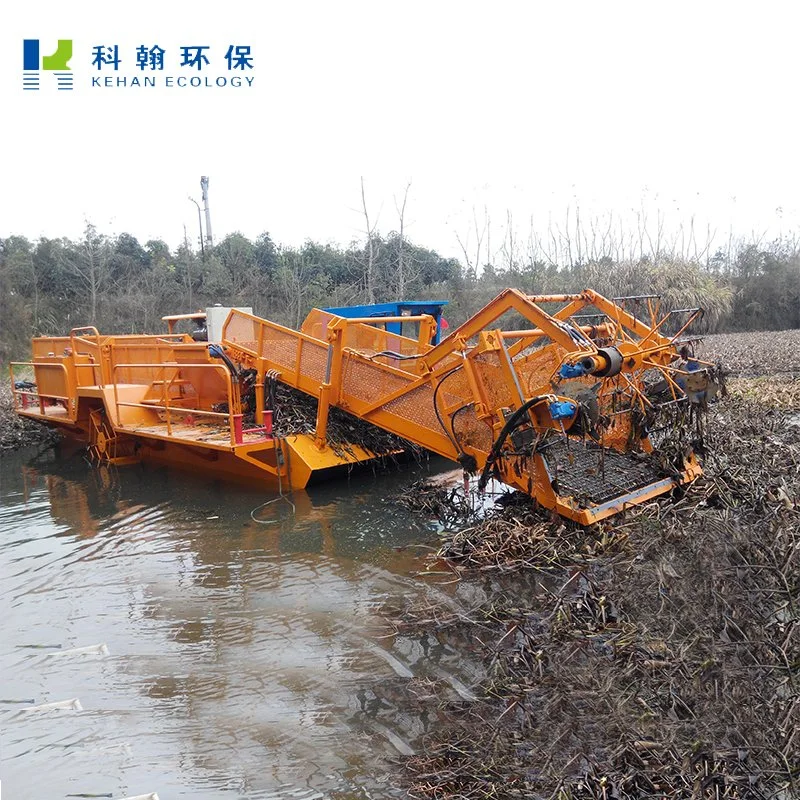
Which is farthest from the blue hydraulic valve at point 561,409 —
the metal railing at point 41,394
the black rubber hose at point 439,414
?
the metal railing at point 41,394

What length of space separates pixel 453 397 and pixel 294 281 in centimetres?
1807

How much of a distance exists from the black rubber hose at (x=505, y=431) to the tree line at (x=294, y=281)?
16797mm

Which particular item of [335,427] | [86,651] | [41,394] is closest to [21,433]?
[41,394]

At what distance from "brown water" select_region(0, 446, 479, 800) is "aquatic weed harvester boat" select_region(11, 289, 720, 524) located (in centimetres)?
93

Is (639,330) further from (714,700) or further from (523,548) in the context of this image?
(714,700)

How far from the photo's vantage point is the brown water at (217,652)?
10.8 ft

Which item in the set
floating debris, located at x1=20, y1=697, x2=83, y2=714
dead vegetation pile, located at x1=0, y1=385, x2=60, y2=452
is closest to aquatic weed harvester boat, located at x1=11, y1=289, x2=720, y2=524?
dead vegetation pile, located at x1=0, y1=385, x2=60, y2=452

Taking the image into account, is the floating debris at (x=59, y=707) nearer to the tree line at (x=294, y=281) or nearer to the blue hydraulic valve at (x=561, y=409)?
the blue hydraulic valve at (x=561, y=409)

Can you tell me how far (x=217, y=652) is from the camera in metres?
4.42

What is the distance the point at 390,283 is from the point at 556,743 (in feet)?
73.1

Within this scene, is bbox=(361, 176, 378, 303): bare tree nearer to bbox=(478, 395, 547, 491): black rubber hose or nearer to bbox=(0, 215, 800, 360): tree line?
bbox=(0, 215, 800, 360): tree line

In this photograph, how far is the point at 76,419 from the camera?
9.98 metres

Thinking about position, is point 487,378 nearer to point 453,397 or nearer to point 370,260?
point 453,397

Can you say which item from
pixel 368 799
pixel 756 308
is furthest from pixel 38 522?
pixel 756 308
